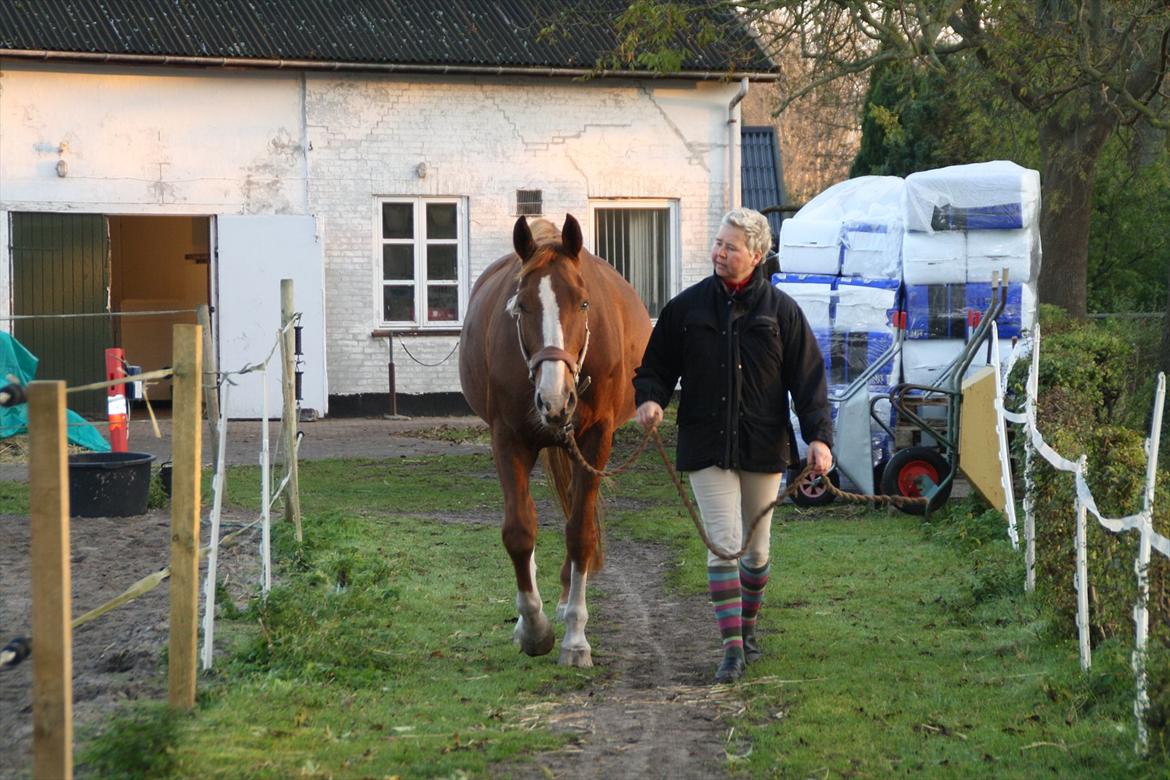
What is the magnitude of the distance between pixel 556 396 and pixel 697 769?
168 centimetres

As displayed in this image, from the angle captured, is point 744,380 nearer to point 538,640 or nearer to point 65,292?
point 538,640

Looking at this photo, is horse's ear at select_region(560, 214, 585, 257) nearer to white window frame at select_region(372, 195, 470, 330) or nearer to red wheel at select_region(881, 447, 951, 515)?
red wheel at select_region(881, 447, 951, 515)

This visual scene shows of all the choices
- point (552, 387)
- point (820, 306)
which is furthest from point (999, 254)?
point (552, 387)

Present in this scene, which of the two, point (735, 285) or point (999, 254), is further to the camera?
point (999, 254)

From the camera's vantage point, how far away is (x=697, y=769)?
16.2 feet

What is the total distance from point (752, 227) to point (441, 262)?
14.6 metres

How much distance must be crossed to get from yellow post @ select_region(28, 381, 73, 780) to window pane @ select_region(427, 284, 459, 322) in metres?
16.8

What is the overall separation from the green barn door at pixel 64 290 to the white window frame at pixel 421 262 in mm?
3422

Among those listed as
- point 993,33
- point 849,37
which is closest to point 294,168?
point 849,37

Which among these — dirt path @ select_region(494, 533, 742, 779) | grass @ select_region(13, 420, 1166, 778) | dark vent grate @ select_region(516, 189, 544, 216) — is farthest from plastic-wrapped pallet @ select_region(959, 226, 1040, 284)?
dark vent grate @ select_region(516, 189, 544, 216)

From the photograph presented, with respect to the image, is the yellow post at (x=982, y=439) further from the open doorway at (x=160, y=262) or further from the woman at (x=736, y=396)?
the open doorway at (x=160, y=262)

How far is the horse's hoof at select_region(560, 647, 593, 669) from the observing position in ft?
21.6

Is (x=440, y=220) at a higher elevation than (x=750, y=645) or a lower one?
higher

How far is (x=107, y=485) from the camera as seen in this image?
35.3 ft
